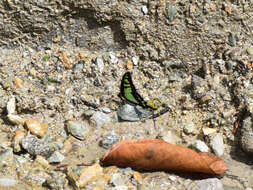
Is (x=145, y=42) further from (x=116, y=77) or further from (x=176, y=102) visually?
(x=176, y=102)

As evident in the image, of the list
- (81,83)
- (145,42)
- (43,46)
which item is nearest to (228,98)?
(145,42)

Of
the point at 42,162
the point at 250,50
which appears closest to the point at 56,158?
the point at 42,162

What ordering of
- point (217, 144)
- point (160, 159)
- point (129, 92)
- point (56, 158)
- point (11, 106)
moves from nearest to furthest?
point (160, 159) < point (56, 158) < point (217, 144) < point (11, 106) < point (129, 92)

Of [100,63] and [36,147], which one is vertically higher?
[100,63]

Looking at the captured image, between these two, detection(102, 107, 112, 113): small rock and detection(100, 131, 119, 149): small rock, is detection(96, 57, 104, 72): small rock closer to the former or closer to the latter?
detection(102, 107, 112, 113): small rock

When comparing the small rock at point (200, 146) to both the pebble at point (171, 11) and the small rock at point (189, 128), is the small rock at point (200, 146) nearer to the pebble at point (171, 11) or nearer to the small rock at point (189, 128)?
the small rock at point (189, 128)


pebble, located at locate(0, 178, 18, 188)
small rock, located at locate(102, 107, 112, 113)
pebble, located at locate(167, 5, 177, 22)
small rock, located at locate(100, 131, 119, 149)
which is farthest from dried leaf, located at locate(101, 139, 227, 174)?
pebble, located at locate(167, 5, 177, 22)

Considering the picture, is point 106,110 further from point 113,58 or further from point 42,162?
point 42,162
